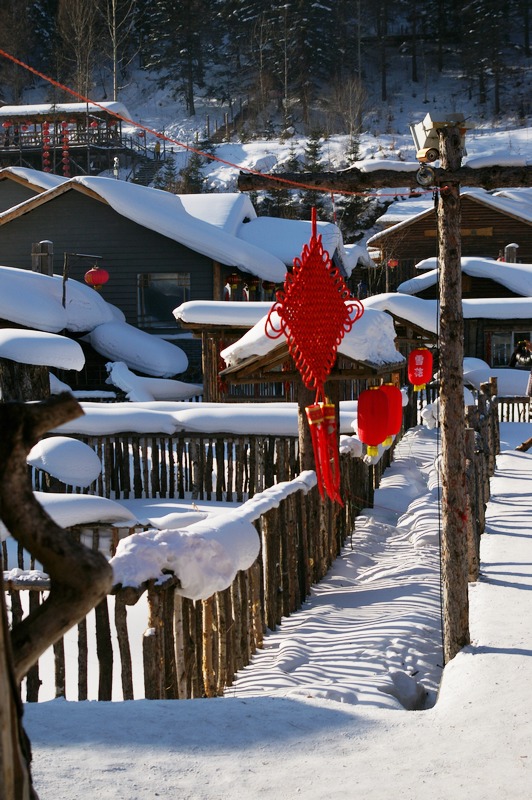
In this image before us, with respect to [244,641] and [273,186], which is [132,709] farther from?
[273,186]

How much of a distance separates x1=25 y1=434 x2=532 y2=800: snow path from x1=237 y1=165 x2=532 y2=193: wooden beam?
342cm

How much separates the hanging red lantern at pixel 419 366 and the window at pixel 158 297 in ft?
43.1

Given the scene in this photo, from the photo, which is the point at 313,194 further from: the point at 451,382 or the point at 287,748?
the point at 287,748

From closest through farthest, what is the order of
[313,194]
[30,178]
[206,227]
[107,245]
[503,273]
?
[206,227] → [107,245] → [30,178] → [503,273] → [313,194]

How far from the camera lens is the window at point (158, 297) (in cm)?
2548

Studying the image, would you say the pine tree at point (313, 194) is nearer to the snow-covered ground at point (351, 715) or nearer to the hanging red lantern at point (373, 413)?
the hanging red lantern at point (373, 413)

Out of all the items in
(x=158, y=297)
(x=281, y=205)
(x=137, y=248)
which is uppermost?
(x=281, y=205)

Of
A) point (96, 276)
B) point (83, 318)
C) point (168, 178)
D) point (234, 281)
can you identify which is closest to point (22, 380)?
point (83, 318)

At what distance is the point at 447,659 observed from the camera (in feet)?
22.0

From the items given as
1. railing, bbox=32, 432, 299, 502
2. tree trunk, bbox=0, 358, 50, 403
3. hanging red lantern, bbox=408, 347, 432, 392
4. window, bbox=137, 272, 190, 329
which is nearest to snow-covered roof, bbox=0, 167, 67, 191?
window, bbox=137, 272, 190, 329

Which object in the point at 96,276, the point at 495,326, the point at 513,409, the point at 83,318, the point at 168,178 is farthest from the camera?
the point at 168,178

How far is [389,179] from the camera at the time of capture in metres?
7.39

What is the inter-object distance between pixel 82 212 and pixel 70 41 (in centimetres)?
4833

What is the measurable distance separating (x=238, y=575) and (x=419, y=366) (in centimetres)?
709
